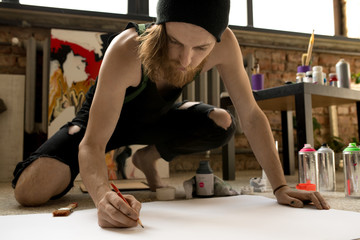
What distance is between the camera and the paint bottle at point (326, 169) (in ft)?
5.36

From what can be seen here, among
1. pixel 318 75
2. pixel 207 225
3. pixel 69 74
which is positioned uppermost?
pixel 69 74

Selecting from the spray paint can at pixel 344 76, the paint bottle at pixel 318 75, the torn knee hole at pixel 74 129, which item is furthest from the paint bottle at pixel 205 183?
the spray paint can at pixel 344 76

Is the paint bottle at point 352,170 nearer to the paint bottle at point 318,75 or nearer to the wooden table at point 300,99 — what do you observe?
the wooden table at point 300,99

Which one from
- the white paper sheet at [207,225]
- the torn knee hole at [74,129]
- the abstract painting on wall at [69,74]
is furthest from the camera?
the abstract painting on wall at [69,74]

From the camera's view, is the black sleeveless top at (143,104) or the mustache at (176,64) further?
the black sleeveless top at (143,104)

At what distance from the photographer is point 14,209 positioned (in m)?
1.23

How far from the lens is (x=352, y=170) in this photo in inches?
54.5

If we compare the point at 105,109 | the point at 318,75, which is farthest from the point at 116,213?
the point at 318,75

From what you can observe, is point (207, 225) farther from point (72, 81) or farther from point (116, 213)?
point (72, 81)

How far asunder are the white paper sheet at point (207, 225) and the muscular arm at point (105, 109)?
0.08 m

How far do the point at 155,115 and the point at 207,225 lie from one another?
732 mm

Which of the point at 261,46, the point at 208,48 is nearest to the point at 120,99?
the point at 208,48

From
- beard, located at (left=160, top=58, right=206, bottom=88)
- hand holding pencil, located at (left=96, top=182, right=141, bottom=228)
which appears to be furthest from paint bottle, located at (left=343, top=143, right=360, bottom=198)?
hand holding pencil, located at (left=96, top=182, right=141, bottom=228)

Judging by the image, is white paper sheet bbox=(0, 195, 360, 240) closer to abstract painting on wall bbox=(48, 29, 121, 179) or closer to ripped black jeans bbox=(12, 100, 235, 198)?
ripped black jeans bbox=(12, 100, 235, 198)
